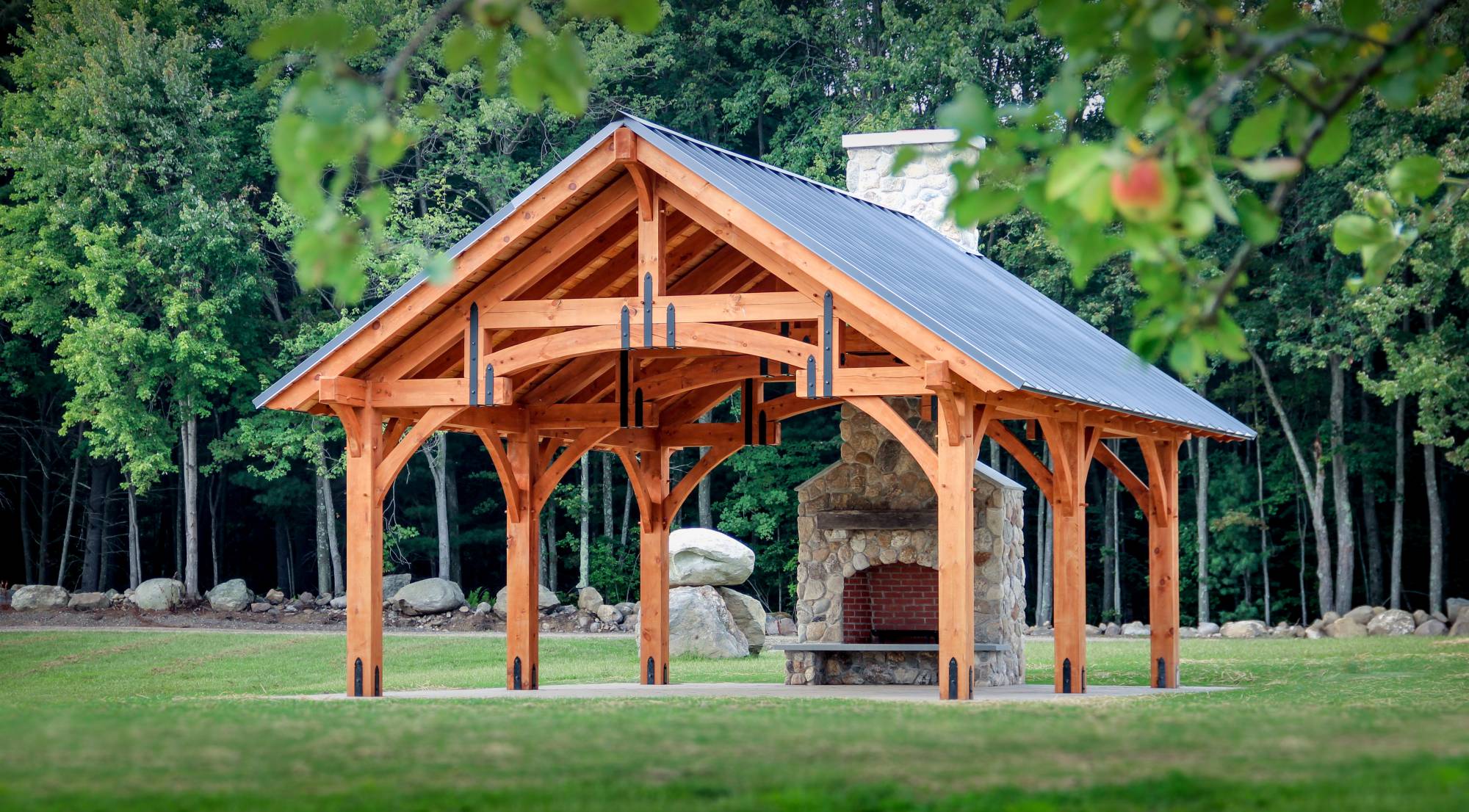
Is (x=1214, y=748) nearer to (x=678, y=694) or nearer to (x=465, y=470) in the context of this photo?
(x=678, y=694)

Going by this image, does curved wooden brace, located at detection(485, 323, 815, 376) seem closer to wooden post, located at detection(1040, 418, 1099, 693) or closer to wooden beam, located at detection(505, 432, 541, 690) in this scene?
wooden beam, located at detection(505, 432, 541, 690)

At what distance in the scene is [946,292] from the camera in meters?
13.8

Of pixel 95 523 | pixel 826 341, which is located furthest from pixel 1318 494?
pixel 95 523

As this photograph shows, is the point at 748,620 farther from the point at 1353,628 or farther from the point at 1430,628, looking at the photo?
the point at 1430,628

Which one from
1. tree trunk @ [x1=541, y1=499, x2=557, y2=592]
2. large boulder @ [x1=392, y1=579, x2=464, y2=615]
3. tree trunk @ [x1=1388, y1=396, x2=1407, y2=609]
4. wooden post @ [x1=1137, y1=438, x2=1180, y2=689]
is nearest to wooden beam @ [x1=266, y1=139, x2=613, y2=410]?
wooden post @ [x1=1137, y1=438, x2=1180, y2=689]

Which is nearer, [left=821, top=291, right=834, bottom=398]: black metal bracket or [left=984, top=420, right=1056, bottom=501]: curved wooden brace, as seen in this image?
[left=821, top=291, right=834, bottom=398]: black metal bracket

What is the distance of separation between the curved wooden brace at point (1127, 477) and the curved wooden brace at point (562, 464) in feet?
15.9

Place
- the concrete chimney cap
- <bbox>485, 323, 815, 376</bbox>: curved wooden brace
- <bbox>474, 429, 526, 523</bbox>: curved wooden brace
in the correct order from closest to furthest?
<bbox>485, 323, 815, 376</bbox>: curved wooden brace
<bbox>474, 429, 526, 523</bbox>: curved wooden brace
the concrete chimney cap

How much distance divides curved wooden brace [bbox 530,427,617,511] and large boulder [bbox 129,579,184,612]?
14.4 metres

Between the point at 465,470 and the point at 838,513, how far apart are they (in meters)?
20.4

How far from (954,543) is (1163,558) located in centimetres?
554

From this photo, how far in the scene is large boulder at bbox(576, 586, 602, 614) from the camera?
27.6m

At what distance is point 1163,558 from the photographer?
53.0 feet

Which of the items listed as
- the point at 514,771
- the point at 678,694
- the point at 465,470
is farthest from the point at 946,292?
the point at 465,470
